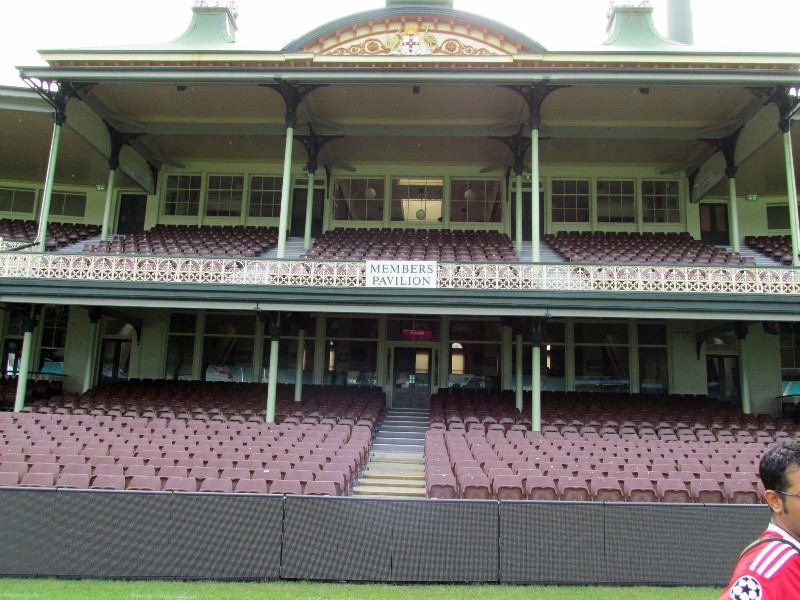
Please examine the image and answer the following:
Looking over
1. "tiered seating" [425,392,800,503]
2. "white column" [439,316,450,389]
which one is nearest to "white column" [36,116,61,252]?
"tiered seating" [425,392,800,503]

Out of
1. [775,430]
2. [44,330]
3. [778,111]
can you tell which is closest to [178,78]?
[44,330]

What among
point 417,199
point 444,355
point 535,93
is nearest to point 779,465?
point 535,93

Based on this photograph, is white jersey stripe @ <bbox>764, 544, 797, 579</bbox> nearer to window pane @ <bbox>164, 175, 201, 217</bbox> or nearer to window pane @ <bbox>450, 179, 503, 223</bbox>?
window pane @ <bbox>450, 179, 503, 223</bbox>

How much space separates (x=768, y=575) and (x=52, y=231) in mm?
24991

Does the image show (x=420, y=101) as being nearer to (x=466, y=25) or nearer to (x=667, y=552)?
A: (x=466, y=25)

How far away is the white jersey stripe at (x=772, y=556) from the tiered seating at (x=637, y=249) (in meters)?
14.9

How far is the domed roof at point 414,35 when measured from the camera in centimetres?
1739

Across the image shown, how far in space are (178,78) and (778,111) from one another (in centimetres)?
1672

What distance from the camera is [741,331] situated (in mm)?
17844

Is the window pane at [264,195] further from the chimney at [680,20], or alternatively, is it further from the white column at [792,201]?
the chimney at [680,20]

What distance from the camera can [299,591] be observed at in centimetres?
649

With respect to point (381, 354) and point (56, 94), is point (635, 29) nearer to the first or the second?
point (381, 354)

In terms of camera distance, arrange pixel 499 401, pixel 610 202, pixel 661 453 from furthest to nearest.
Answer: pixel 610 202
pixel 499 401
pixel 661 453

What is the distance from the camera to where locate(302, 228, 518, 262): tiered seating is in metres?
18.3
